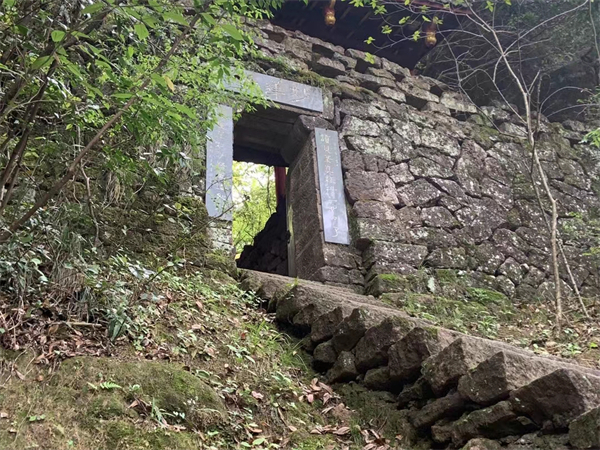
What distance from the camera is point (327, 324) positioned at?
2824mm

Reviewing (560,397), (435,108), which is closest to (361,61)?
(435,108)

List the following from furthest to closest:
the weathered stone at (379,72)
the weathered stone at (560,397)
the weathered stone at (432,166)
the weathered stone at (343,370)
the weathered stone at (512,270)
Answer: the weathered stone at (379,72) → the weathered stone at (432,166) → the weathered stone at (512,270) → the weathered stone at (343,370) → the weathered stone at (560,397)

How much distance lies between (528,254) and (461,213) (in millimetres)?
821

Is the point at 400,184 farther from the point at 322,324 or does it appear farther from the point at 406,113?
the point at 322,324

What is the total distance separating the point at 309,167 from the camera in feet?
17.3

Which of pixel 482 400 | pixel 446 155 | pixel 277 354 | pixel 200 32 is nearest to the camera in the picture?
pixel 482 400

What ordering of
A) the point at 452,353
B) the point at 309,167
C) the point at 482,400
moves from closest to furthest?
the point at 482,400, the point at 452,353, the point at 309,167

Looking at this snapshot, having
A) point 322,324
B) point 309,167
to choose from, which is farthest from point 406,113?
point 322,324

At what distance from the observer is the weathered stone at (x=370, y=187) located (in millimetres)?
5145

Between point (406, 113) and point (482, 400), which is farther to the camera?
point (406, 113)

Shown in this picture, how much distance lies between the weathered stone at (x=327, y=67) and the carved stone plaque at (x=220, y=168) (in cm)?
158

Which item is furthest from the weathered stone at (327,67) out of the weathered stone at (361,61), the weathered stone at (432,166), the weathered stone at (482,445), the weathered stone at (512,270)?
the weathered stone at (482,445)

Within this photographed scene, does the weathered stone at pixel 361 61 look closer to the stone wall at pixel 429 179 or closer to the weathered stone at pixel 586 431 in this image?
the stone wall at pixel 429 179

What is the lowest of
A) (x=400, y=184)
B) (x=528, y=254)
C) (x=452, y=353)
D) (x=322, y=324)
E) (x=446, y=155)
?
(x=452, y=353)
